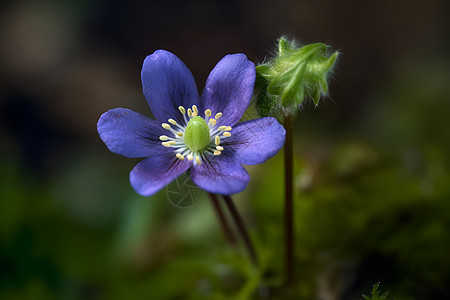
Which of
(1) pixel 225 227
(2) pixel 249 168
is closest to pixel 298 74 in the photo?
(1) pixel 225 227

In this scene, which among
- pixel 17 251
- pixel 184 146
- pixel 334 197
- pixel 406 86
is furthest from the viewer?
pixel 406 86

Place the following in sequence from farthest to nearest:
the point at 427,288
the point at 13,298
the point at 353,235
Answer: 1. the point at 13,298
2. the point at 353,235
3. the point at 427,288

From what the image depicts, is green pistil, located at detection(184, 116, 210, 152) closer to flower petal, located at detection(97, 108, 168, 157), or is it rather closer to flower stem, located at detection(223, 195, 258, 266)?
flower petal, located at detection(97, 108, 168, 157)

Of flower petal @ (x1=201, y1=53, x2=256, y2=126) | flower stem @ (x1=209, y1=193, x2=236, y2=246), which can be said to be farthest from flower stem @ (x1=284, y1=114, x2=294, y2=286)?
flower stem @ (x1=209, y1=193, x2=236, y2=246)

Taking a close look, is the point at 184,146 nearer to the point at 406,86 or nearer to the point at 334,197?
the point at 334,197

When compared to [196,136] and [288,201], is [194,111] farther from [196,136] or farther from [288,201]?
[288,201]

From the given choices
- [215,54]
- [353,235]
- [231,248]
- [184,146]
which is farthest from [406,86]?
[184,146]
